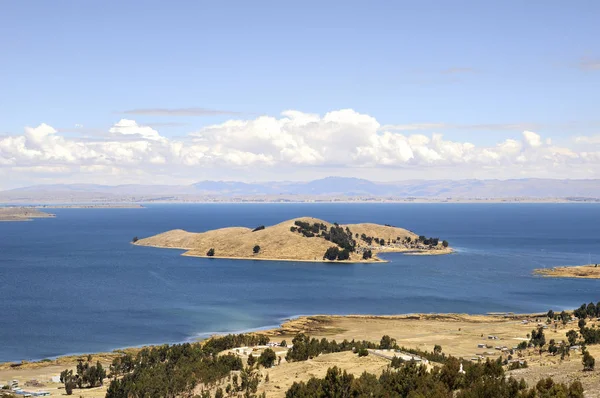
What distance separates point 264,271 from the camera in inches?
6791

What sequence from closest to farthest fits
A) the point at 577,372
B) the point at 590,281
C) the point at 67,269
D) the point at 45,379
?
the point at 577,372 < the point at 45,379 < the point at 590,281 < the point at 67,269

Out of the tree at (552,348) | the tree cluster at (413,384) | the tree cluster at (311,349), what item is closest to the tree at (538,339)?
the tree at (552,348)

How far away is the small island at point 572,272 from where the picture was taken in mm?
155875

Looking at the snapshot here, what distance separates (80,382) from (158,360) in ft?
26.0

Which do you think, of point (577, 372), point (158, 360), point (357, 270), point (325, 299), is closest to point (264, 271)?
point (357, 270)

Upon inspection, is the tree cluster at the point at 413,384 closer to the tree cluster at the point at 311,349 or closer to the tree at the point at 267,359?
the tree at the point at 267,359

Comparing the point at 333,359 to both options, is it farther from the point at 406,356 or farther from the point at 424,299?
the point at 424,299

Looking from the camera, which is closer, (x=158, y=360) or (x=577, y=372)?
(x=577, y=372)

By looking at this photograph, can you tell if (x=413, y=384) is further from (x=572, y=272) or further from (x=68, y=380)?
(x=572, y=272)

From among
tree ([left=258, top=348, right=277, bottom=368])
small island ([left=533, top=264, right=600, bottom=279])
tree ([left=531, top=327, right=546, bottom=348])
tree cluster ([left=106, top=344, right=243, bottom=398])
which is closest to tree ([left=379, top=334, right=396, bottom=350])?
tree ([left=258, top=348, right=277, bottom=368])

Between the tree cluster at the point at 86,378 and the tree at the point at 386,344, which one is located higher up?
the tree at the point at 386,344

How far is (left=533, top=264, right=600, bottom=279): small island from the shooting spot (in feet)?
511

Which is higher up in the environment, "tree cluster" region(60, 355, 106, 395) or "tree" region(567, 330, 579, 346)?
"tree" region(567, 330, 579, 346)

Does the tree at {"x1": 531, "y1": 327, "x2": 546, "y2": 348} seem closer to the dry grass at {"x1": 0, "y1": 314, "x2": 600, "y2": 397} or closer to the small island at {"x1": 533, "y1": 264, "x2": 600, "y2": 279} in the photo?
the dry grass at {"x1": 0, "y1": 314, "x2": 600, "y2": 397}
